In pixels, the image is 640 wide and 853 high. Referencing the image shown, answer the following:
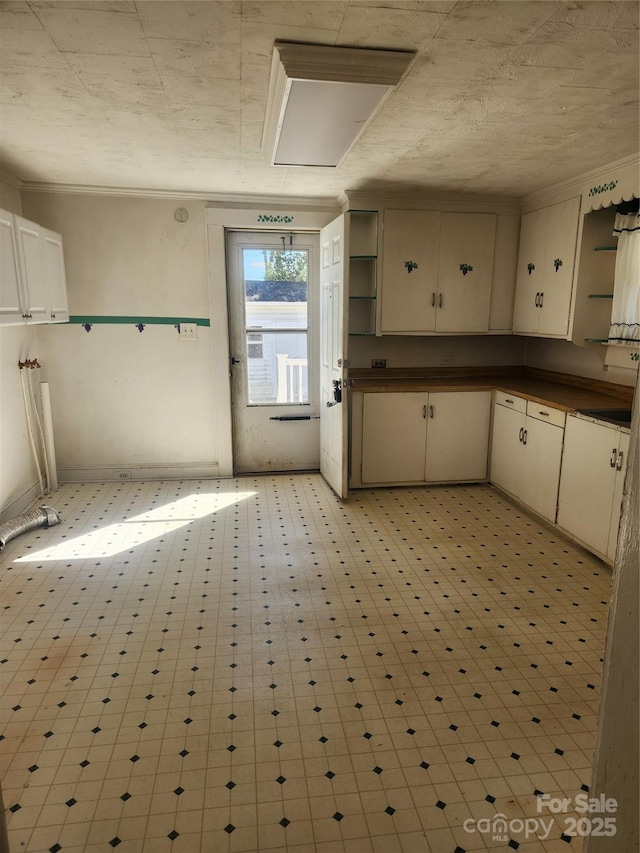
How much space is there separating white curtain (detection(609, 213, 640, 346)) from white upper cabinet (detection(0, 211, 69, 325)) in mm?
3973

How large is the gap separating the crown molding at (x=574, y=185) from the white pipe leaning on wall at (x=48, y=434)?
14.4 ft

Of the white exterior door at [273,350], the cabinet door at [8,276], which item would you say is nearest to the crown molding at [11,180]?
the cabinet door at [8,276]

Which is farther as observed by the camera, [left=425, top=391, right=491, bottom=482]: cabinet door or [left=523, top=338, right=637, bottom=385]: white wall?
[left=425, top=391, right=491, bottom=482]: cabinet door

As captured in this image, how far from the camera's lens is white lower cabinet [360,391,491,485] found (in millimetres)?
4652

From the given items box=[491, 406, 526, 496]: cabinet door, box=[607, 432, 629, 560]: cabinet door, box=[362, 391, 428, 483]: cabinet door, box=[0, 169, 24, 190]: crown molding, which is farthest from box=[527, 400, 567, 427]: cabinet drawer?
box=[0, 169, 24, 190]: crown molding

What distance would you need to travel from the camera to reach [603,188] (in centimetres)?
360

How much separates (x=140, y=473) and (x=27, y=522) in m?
1.32

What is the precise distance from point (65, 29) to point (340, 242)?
246 cm

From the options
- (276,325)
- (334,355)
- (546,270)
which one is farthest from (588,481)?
(276,325)

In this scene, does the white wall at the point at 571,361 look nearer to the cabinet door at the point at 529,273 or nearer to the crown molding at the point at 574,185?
the cabinet door at the point at 529,273

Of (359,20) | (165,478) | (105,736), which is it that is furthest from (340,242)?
(105,736)

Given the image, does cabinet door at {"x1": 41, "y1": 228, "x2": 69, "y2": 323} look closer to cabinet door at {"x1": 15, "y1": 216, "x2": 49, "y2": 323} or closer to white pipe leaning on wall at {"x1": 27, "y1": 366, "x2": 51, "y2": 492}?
cabinet door at {"x1": 15, "y1": 216, "x2": 49, "y2": 323}

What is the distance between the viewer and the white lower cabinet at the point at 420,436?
183 inches

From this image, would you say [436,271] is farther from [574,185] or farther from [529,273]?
[574,185]
